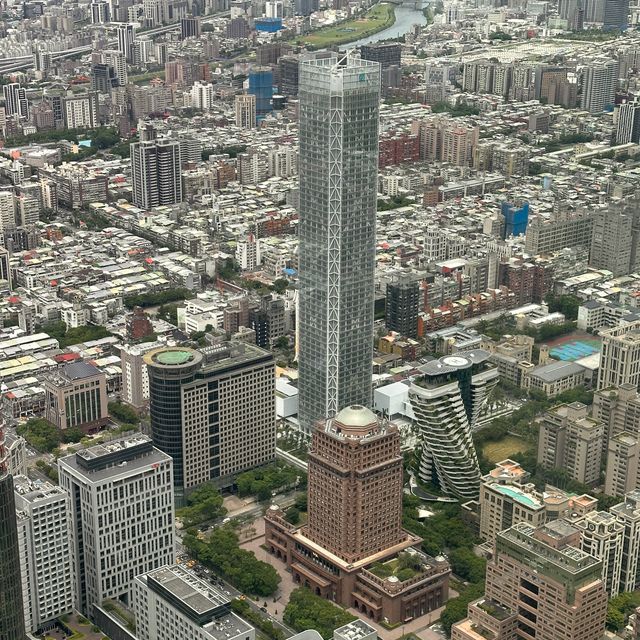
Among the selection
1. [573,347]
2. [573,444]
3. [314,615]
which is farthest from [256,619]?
[573,347]

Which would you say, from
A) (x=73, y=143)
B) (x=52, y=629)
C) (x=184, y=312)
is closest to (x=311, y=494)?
(x=52, y=629)

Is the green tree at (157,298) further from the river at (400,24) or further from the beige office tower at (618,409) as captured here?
the river at (400,24)

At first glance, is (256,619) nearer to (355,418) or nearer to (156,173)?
(355,418)

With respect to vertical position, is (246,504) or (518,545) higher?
(518,545)

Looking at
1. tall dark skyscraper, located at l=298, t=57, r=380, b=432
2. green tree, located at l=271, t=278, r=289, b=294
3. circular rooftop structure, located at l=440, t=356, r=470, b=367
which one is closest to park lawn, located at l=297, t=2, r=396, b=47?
green tree, located at l=271, t=278, r=289, b=294

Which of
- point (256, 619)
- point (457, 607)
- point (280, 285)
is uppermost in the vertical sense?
point (280, 285)

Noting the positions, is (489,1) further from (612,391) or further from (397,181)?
(612,391)

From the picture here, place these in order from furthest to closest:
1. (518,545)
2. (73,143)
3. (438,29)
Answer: (438,29), (73,143), (518,545)
